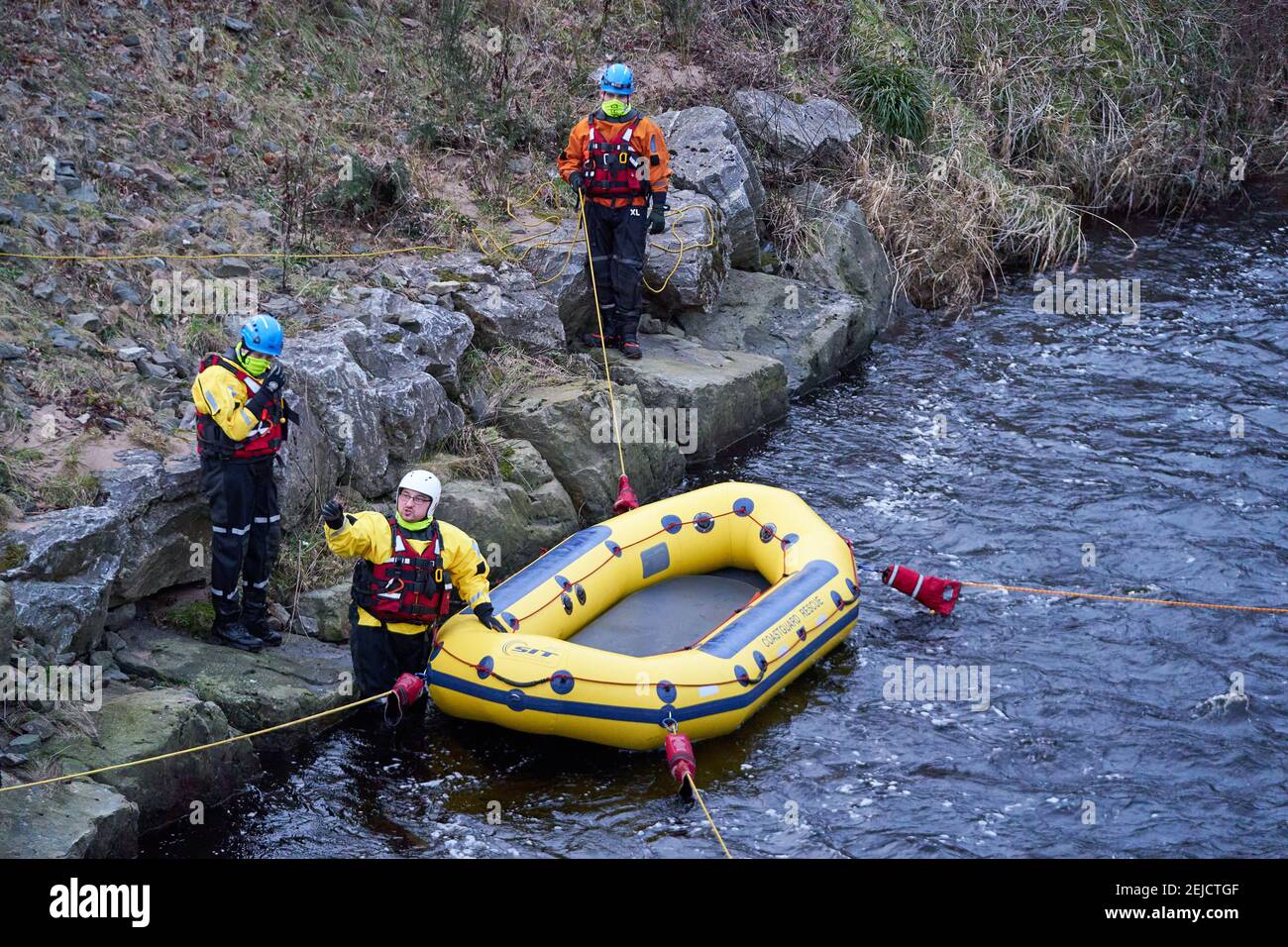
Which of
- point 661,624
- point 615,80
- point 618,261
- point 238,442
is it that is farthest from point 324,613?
point 615,80

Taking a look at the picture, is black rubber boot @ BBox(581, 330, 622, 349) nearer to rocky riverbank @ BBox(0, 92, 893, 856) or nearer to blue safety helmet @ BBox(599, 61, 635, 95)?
rocky riverbank @ BBox(0, 92, 893, 856)

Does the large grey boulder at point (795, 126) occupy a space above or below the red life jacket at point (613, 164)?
above

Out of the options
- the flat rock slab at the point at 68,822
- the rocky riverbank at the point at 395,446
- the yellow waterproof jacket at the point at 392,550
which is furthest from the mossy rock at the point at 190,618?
the flat rock slab at the point at 68,822

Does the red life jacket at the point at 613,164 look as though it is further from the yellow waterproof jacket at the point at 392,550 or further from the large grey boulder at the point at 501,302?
the yellow waterproof jacket at the point at 392,550

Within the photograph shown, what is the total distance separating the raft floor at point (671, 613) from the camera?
23.6 ft

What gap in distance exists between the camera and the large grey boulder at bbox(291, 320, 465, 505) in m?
7.51

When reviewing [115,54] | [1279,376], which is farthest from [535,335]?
[1279,376]

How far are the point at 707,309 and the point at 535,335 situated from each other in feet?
6.22

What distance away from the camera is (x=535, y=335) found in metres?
9.27

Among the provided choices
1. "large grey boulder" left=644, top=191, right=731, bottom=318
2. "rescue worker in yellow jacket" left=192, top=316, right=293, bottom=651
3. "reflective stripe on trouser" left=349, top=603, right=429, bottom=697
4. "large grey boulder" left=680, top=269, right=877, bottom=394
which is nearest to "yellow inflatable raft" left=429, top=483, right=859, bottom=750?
"reflective stripe on trouser" left=349, top=603, right=429, bottom=697

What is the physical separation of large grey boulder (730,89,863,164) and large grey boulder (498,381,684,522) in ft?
13.8

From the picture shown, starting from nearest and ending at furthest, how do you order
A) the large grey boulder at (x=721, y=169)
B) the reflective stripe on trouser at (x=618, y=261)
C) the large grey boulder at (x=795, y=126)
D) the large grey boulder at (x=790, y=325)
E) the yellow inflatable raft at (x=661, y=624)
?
the yellow inflatable raft at (x=661, y=624), the reflective stripe on trouser at (x=618, y=261), the large grey boulder at (x=790, y=325), the large grey boulder at (x=721, y=169), the large grey boulder at (x=795, y=126)

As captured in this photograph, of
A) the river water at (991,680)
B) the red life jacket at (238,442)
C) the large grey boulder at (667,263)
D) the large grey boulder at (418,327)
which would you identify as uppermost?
the large grey boulder at (667,263)
